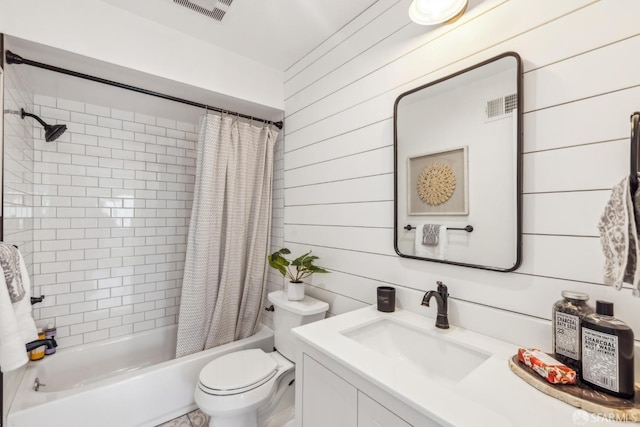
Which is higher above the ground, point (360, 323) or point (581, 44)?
point (581, 44)

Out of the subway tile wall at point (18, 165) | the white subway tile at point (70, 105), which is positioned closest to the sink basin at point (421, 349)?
the subway tile wall at point (18, 165)

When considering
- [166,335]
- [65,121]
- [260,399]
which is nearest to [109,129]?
[65,121]

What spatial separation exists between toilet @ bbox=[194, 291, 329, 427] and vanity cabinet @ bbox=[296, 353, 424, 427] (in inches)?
17.8

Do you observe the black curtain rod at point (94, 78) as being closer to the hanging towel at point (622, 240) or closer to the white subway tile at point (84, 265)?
the white subway tile at point (84, 265)

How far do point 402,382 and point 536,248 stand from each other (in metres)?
0.67

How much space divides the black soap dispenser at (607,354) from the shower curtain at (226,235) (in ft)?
6.44

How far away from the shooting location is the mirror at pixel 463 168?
1016 mm

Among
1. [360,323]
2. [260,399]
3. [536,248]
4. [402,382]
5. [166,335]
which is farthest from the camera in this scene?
[166,335]

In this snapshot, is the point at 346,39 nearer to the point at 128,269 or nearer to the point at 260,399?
the point at 260,399

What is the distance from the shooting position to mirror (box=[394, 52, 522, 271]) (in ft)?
3.33

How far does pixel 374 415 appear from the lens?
801 millimetres

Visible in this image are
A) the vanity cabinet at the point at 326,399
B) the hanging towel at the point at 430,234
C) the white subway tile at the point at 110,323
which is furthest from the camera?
the white subway tile at the point at 110,323

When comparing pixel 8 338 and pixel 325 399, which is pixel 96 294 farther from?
pixel 325 399

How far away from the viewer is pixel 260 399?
4.71ft
